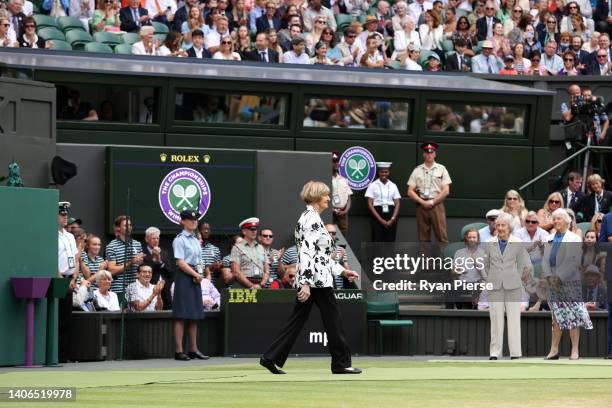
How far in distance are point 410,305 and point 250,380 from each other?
7197 millimetres

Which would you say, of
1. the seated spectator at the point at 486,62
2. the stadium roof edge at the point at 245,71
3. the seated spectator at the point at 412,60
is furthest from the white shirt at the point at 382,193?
the seated spectator at the point at 486,62

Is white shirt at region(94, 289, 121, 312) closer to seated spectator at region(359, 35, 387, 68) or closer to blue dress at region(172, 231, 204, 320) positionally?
blue dress at region(172, 231, 204, 320)

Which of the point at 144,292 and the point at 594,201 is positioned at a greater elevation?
the point at 594,201

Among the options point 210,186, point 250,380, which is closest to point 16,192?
point 250,380

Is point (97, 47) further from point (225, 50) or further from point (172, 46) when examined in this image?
point (225, 50)

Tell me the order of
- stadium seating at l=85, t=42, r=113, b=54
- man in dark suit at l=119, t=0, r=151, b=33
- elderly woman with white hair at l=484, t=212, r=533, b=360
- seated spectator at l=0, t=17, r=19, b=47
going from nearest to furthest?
elderly woman with white hair at l=484, t=212, r=533, b=360, seated spectator at l=0, t=17, r=19, b=47, stadium seating at l=85, t=42, r=113, b=54, man in dark suit at l=119, t=0, r=151, b=33

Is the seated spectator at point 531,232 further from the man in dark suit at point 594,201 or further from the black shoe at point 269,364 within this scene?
the black shoe at point 269,364

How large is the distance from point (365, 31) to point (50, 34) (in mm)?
A: 5562

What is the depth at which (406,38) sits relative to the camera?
2562 cm

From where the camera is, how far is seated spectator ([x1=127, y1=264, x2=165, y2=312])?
18.4 metres

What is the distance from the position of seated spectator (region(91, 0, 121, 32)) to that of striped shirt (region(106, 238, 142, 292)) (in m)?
5.62

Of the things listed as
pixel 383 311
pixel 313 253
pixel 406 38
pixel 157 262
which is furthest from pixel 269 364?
pixel 406 38

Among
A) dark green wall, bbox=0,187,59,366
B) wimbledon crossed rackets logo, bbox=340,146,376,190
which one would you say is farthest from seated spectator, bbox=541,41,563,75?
dark green wall, bbox=0,187,59,366

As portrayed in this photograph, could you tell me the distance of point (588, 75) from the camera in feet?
84.0
